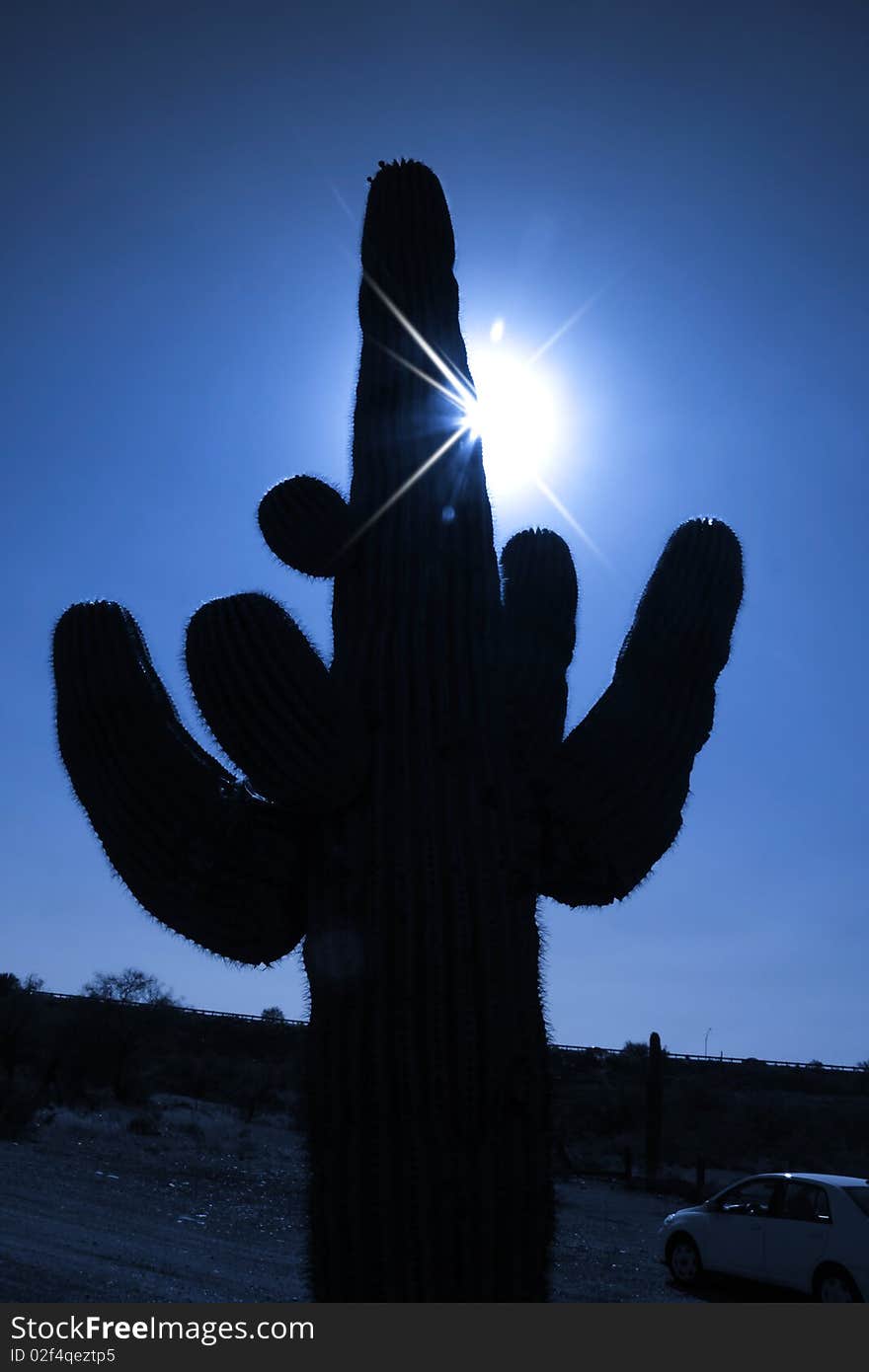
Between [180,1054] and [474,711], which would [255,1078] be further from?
[474,711]

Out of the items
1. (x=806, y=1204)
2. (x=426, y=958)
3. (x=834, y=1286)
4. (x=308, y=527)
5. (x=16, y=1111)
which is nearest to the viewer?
(x=426, y=958)

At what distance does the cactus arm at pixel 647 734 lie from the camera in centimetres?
473

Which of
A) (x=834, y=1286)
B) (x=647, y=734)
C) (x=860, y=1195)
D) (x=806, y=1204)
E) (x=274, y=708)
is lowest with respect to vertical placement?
(x=834, y=1286)

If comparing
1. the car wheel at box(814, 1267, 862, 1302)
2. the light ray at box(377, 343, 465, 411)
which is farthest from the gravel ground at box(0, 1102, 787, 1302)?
the light ray at box(377, 343, 465, 411)

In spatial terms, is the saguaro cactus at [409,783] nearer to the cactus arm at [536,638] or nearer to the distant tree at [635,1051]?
the cactus arm at [536,638]

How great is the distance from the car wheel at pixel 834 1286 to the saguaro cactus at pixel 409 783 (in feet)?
21.9

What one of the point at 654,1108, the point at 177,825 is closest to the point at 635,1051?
the point at 654,1108

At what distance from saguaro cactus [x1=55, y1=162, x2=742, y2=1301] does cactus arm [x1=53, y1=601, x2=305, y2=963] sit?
0.01 metres

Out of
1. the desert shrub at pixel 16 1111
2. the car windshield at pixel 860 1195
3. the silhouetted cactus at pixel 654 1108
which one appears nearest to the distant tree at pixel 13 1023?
the desert shrub at pixel 16 1111

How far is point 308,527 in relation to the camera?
492 cm

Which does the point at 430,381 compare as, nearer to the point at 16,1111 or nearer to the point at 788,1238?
the point at 788,1238

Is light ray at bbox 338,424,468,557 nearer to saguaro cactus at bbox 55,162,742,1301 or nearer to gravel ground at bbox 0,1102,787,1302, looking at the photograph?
saguaro cactus at bbox 55,162,742,1301

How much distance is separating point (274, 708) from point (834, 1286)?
8.40m

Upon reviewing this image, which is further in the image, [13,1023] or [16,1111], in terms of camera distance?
[13,1023]
